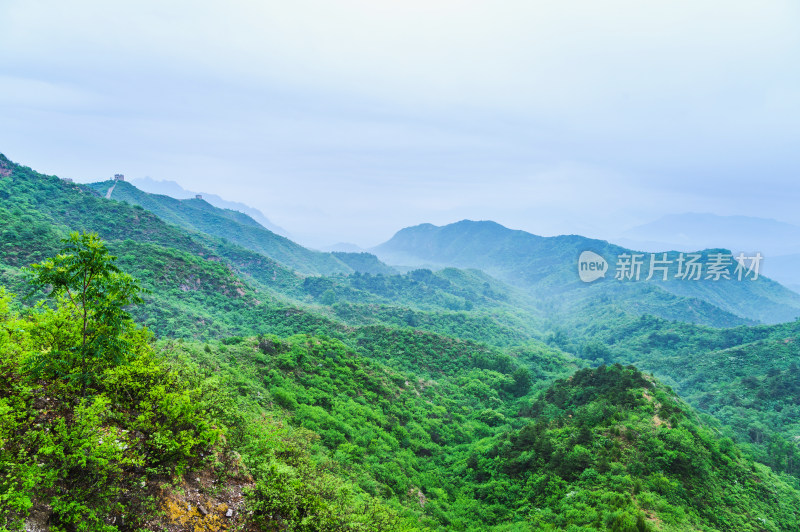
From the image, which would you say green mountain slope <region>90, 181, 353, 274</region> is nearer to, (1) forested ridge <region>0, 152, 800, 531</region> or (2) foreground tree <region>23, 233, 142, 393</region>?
(1) forested ridge <region>0, 152, 800, 531</region>

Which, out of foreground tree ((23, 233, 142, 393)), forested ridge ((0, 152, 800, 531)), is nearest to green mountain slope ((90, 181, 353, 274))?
forested ridge ((0, 152, 800, 531))

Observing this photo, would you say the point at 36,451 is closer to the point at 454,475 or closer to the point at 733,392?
the point at 454,475

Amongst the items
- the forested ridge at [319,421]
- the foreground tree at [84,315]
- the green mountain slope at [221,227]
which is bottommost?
the forested ridge at [319,421]

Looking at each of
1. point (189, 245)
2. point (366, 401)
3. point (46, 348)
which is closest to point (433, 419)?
point (366, 401)

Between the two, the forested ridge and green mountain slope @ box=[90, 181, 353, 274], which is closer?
the forested ridge

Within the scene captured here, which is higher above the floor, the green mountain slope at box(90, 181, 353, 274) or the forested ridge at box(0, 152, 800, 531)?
the green mountain slope at box(90, 181, 353, 274)

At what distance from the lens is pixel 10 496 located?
19.9ft

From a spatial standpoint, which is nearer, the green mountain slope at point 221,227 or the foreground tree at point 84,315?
the foreground tree at point 84,315

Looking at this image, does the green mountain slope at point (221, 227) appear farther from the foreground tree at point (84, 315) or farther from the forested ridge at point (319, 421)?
the foreground tree at point (84, 315)

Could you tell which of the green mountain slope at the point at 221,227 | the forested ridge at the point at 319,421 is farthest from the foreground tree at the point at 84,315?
the green mountain slope at the point at 221,227

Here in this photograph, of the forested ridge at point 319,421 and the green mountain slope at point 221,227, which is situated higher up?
the green mountain slope at point 221,227

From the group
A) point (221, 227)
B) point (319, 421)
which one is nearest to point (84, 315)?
point (319, 421)

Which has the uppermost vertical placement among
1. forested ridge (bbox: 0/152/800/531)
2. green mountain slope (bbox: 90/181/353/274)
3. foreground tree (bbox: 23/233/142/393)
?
green mountain slope (bbox: 90/181/353/274)

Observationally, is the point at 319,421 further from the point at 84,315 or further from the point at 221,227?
the point at 221,227
